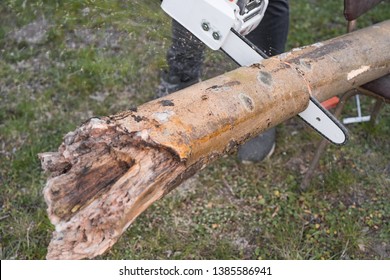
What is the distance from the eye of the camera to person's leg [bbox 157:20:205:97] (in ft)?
7.70

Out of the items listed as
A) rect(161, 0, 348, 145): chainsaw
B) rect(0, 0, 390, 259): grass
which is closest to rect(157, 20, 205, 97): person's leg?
rect(0, 0, 390, 259): grass

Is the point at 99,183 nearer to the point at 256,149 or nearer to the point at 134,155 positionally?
the point at 134,155

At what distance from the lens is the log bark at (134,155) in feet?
3.94

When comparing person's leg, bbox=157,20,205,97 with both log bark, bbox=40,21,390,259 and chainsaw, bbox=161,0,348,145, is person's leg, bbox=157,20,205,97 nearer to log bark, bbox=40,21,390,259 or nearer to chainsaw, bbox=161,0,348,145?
chainsaw, bbox=161,0,348,145

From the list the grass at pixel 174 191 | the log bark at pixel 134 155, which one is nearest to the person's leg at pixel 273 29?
the grass at pixel 174 191

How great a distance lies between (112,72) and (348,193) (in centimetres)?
148

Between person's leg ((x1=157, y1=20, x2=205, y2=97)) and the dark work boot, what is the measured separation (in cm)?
49

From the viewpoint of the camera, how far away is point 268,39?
2.29 metres

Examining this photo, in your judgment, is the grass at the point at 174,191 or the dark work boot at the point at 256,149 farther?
the dark work boot at the point at 256,149

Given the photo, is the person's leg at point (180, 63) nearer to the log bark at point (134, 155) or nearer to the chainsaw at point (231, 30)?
the chainsaw at point (231, 30)

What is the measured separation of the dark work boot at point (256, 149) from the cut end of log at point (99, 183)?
117 cm

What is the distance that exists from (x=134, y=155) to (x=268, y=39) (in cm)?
128

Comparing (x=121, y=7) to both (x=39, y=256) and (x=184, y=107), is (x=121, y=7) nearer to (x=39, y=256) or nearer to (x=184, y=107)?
(x=39, y=256)
